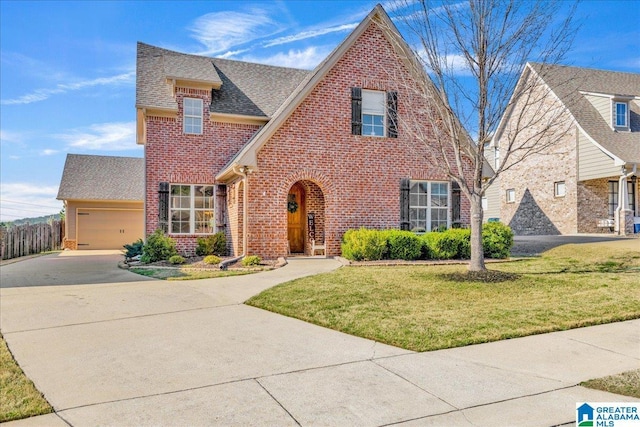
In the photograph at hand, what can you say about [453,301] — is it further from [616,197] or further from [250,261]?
[616,197]

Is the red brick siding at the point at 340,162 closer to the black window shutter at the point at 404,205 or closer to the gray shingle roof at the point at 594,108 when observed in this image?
the black window shutter at the point at 404,205

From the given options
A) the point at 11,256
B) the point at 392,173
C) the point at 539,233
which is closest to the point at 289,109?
the point at 392,173

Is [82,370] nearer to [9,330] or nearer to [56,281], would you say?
[9,330]

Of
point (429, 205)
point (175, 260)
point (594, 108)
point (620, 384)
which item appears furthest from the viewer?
point (594, 108)

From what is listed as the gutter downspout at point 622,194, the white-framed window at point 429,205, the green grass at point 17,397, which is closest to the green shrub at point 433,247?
the white-framed window at point 429,205

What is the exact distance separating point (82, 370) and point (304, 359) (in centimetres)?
228

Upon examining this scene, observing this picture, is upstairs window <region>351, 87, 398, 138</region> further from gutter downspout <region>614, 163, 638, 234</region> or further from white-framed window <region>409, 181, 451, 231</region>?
gutter downspout <region>614, 163, 638, 234</region>

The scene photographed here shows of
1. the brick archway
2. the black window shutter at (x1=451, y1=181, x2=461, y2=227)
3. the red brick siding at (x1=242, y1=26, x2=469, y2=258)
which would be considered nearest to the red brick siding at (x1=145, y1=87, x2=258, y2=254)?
the brick archway

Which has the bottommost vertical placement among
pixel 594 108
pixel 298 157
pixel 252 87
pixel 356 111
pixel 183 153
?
pixel 298 157

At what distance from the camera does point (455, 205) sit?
15.6 metres

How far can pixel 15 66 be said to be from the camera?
54.8 ft

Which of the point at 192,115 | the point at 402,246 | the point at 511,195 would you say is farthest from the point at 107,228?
the point at 511,195

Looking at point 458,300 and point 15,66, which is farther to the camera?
point 15,66

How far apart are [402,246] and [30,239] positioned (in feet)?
63.2
